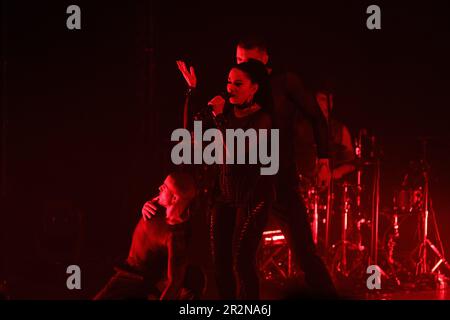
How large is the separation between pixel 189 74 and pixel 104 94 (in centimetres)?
93

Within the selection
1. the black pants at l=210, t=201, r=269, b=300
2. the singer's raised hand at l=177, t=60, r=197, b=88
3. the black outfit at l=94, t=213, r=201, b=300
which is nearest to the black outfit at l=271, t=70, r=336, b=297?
the black pants at l=210, t=201, r=269, b=300

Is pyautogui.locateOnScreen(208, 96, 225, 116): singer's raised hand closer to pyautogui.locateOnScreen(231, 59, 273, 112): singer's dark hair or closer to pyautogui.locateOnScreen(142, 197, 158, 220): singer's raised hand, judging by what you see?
pyautogui.locateOnScreen(231, 59, 273, 112): singer's dark hair

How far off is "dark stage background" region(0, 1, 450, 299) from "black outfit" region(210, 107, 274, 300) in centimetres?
112

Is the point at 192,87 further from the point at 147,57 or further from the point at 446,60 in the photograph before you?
the point at 446,60

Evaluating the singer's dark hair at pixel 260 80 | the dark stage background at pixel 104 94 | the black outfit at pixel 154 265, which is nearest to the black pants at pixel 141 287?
the black outfit at pixel 154 265

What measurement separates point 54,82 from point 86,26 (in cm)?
52

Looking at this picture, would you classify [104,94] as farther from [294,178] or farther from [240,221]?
[240,221]

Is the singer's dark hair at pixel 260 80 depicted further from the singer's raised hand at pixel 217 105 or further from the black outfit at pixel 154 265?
the black outfit at pixel 154 265

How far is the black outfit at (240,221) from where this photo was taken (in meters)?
4.22

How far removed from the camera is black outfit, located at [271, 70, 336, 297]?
4605 mm

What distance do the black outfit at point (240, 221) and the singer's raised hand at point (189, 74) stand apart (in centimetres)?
62

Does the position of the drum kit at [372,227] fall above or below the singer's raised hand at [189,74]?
below

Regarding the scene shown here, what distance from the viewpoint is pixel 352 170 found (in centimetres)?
606
